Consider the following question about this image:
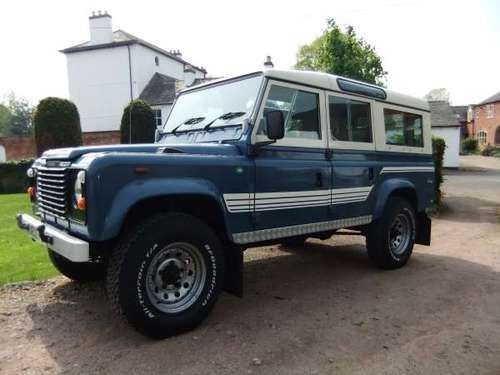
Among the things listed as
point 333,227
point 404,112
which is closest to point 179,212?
point 333,227

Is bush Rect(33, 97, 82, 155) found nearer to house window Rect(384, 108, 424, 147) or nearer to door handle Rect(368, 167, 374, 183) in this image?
house window Rect(384, 108, 424, 147)

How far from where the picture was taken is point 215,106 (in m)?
4.84

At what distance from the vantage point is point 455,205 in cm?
1290

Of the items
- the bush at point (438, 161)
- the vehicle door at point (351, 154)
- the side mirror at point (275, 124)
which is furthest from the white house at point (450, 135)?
the side mirror at point (275, 124)

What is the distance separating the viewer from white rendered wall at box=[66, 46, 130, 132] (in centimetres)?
3089

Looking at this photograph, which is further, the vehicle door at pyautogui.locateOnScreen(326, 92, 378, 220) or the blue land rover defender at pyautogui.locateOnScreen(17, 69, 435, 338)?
→ the vehicle door at pyautogui.locateOnScreen(326, 92, 378, 220)

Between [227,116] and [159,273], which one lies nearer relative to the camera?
[159,273]

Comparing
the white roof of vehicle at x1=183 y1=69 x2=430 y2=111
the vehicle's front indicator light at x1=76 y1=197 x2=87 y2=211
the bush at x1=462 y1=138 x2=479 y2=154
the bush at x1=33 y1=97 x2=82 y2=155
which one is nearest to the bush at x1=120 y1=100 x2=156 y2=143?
the bush at x1=33 y1=97 x2=82 y2=155

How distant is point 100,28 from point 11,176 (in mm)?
15912

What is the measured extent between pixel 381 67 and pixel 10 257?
15982mm

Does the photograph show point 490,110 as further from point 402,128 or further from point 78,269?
point 78,269

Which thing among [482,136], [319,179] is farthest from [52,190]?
[482,136]

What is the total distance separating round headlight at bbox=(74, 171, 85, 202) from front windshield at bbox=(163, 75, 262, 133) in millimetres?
1645

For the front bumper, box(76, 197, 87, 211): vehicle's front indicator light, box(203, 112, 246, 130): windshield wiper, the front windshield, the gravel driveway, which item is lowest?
the gravel driveway
